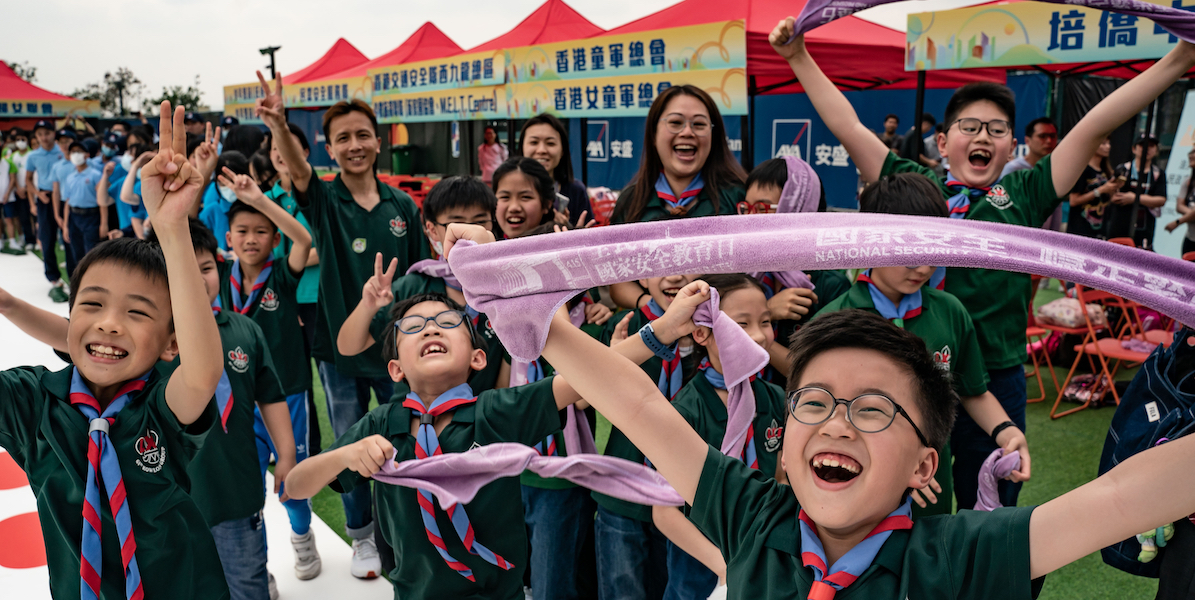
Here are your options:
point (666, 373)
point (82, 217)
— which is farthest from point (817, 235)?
point (82, 217)

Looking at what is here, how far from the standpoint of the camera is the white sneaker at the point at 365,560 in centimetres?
306

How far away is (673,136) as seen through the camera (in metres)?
2.88

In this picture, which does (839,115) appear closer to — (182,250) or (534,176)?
(534,176)

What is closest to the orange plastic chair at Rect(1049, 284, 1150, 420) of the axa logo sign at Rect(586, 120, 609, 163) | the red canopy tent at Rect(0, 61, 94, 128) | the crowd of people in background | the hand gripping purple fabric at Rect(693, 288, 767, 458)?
the crowd of people in background

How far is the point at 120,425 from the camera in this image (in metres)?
1.77

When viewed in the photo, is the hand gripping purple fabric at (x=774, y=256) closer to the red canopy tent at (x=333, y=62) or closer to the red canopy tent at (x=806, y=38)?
the red canopy tent at (x=806, y=38)

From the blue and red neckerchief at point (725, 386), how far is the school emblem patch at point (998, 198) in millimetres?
1199

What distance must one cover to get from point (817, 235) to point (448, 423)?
1279 mm

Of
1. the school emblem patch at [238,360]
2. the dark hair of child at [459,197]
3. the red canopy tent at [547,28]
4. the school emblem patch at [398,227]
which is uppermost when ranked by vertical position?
the red canopy tent at [547,28]

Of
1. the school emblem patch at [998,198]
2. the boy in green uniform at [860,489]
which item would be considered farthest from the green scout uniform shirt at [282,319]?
the school emblem patch at [998,198]

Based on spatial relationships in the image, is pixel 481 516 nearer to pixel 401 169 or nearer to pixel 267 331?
pixel 267 331

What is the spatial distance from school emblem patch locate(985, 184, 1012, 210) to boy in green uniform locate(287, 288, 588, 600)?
1550 millimetres

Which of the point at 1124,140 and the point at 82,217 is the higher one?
the point at 1124,140

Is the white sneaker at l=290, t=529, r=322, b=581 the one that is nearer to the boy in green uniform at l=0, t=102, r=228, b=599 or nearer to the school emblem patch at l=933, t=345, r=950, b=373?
the boy in green uniform at l=0, t=102, r=228, b=599
